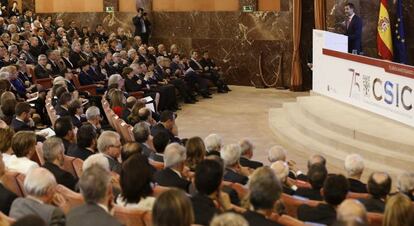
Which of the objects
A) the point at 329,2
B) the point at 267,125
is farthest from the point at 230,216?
the point at 329,2

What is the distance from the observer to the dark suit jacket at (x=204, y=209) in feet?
13.8

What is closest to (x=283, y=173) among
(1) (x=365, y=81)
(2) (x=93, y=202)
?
(2) (x=93, y=202)

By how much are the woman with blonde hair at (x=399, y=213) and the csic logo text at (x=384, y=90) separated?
5073mm

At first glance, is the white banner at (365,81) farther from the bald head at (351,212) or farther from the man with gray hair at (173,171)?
the bald head at (351,212)

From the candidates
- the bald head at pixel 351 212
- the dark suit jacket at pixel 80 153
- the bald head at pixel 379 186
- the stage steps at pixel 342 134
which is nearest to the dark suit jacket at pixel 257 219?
the bald head at pixel 351 212

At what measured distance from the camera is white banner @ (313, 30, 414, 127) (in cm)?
870

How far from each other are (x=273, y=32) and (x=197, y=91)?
264 cm

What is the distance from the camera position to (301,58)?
15.9 metres

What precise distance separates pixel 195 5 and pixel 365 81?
8.85 m

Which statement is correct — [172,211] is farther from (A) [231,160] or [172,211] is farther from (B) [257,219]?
(A) [231,160]

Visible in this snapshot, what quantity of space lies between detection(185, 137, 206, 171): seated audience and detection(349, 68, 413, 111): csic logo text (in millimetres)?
3760

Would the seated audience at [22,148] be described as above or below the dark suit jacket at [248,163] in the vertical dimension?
above

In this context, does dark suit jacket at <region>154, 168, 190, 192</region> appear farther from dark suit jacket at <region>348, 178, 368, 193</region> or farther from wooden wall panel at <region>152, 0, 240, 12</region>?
wooden wall panel at <region>152, 0, 240, 12</region>

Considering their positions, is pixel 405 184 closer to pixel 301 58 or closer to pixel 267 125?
pixel 267 125
